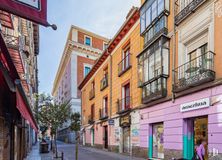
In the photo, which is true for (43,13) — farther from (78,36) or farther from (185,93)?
(78,36)

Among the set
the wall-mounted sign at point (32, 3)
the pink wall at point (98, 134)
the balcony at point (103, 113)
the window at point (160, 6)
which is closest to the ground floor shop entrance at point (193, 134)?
the window at point (160, 6)

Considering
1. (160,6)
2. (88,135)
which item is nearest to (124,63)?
(160,6)

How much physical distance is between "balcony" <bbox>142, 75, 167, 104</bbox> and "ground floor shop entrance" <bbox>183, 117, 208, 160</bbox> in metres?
2.45

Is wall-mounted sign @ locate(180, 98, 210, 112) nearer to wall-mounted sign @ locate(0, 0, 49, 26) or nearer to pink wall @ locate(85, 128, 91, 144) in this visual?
wall-mounted sign @ locate(0, 0, 49, 26)

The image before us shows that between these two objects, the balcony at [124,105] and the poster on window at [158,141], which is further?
the balcony at [124,105]

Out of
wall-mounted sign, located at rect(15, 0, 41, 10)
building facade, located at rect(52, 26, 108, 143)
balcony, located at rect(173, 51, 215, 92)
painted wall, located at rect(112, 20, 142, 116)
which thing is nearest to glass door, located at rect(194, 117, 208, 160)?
balcony, located at rect(173, 51, 215, 92)

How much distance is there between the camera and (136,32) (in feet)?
68.6

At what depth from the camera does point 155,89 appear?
16438 mm

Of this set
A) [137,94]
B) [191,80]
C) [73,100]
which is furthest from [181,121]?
[73,100]

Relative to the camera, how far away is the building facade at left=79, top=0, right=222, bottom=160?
11.6 m

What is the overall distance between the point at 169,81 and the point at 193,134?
122 inches

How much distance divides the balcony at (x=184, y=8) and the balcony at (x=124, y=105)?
885 cm

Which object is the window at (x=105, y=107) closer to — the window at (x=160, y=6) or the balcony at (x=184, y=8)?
the window at (x=160, y=6)

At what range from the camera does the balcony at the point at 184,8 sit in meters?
12.6
